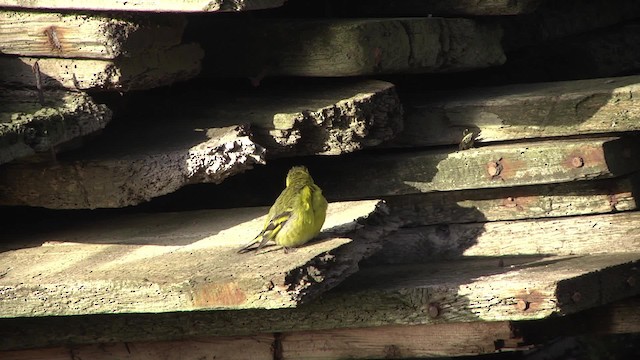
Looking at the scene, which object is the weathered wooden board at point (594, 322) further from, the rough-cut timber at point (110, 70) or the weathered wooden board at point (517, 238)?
the rough-cut timber at point (110, 70)

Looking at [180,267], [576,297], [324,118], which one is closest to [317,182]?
[324,118]

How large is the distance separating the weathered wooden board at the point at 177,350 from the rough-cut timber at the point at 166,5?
1453mm

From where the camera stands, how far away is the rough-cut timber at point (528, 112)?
509 cm

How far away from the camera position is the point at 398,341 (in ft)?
16.0

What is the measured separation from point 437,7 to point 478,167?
824mm

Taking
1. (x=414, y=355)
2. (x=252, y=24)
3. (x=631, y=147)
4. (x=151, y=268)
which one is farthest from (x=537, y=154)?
(x=151, y=268)

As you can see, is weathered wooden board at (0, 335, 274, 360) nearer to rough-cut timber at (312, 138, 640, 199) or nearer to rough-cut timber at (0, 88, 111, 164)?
rough-cut timber at (312, 138, 640, 199)

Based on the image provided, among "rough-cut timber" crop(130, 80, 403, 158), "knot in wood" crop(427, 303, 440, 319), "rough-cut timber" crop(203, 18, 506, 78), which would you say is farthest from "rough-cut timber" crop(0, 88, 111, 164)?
"knot in wood" crop(427, 303, 440, 319)

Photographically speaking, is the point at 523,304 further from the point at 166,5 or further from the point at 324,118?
the point at 166,5

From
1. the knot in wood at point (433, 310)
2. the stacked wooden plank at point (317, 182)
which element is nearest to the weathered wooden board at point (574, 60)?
the stacked wooden plank at point (317, 182)

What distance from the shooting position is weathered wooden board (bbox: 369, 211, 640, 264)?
5195 millimetres

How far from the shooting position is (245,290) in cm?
420

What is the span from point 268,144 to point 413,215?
32.8 inches

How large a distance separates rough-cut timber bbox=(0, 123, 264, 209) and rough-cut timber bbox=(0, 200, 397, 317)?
0.20 m
